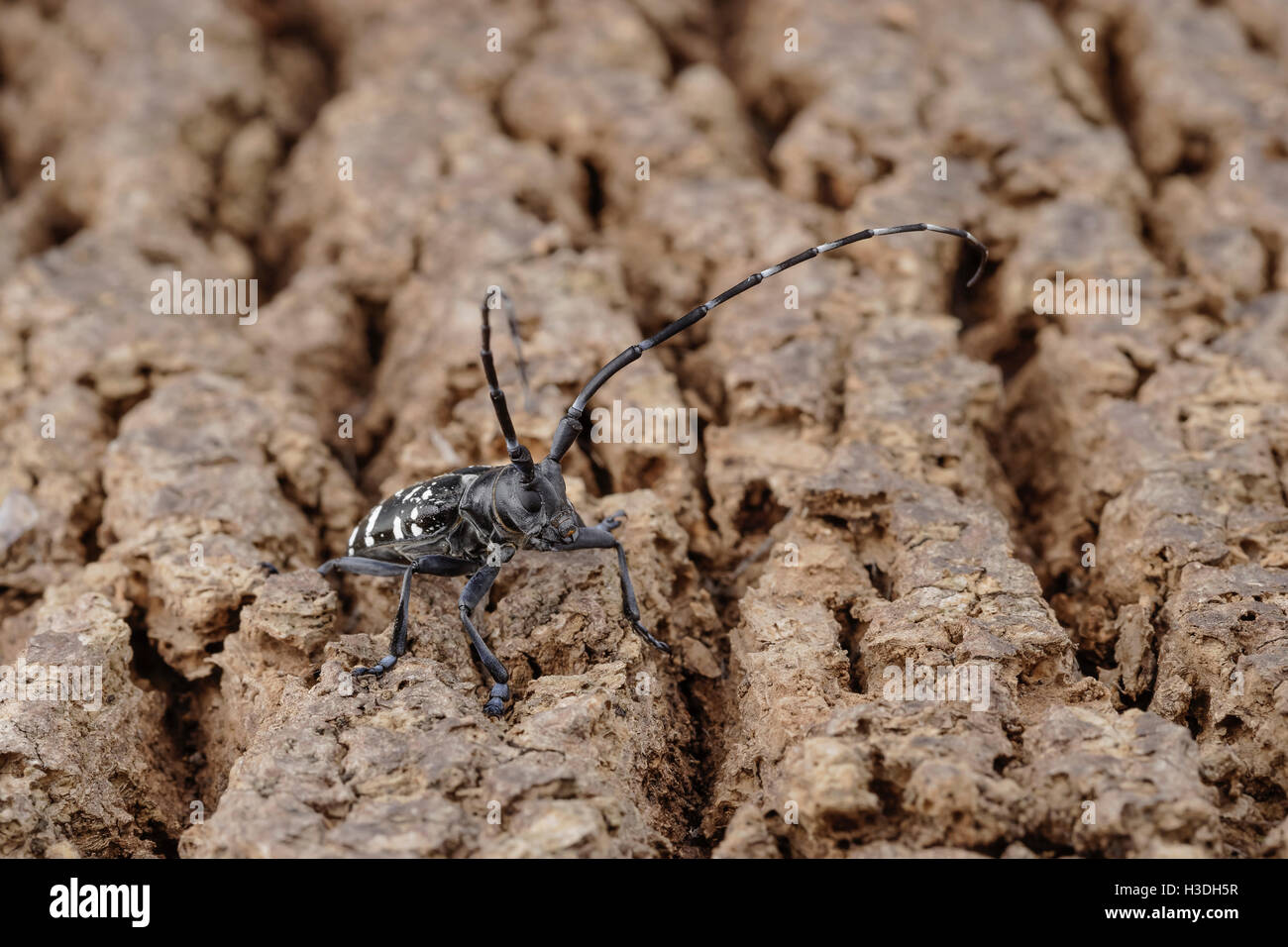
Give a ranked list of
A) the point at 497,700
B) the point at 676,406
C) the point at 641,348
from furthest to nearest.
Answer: the point at 676,406 < the point at 641,348 < the point at 497,700

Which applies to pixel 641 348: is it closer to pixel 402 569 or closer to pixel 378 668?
pixel 402 569

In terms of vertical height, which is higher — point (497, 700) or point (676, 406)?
point (676, 406)

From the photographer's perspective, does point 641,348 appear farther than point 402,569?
No

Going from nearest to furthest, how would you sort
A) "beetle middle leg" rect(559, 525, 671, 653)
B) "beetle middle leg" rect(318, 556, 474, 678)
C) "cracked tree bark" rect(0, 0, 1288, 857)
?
"cracked tree bark" rect(0, 0, 1288, 857) → "beetle middle leg" rect(318, 556, 474, 678) → "beetle middle leg" rect(559, 525, 671, 653)

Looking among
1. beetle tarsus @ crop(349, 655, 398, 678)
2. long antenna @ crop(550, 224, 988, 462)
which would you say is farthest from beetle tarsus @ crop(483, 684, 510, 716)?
long antenna @ crop(550, 224, 988, 462)

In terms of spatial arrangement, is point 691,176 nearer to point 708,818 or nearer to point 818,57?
point 818,57

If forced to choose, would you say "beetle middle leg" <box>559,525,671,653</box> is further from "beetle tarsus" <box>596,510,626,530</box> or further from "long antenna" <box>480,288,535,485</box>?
"long antenna" <box>480,288,535,485</box>

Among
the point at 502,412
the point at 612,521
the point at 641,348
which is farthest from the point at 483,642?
the point at 641,348

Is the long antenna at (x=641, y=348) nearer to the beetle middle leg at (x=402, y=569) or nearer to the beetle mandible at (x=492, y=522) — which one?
the beetle mandible at (x=492, y=522)

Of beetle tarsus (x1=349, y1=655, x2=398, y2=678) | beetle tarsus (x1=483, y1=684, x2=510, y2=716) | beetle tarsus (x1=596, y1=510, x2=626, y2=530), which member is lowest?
beetle tarsus (x1=483, y1=684, x2=510, y2=716)

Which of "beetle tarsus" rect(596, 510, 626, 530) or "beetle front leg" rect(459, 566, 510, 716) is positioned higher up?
"beetle tarsus" rect(596, 510, 626, 530)
